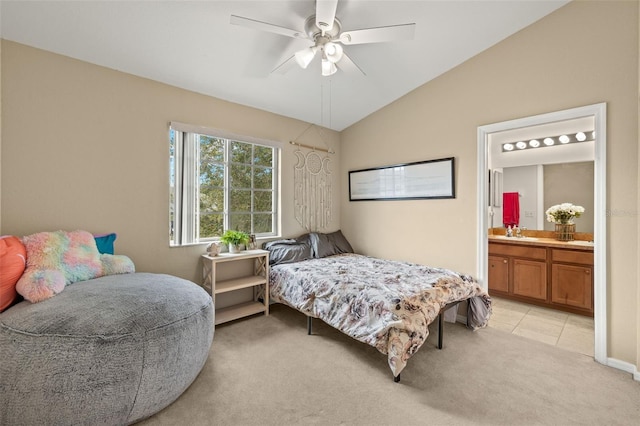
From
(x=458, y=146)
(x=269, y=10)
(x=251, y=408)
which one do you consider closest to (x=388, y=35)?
(x=269, y=10)

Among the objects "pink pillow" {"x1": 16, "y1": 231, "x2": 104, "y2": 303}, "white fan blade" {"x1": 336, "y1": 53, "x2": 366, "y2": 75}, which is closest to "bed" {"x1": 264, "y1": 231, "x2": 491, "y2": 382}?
"pink pillow" {"x1": 16, "y1": 231, "x2": 104, "y2": 303}

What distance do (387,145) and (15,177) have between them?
3541mm

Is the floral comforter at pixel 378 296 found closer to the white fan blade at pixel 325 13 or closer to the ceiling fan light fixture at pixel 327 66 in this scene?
the ceiling fan light fixture at pixel 327 66

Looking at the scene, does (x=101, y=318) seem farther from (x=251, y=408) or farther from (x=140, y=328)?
(x=251, y=408)

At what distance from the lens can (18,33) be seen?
6.39 feet

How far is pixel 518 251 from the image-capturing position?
11.5ft

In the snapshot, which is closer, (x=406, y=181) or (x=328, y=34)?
(x=328, y=34)

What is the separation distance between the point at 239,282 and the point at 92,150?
68.8 inches

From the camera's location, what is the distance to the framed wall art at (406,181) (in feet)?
10.0

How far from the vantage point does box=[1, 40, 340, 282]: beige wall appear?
80.0 inches

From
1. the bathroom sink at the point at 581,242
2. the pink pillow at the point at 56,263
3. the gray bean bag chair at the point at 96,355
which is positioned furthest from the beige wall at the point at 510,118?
the pink pillow at the point at 56,263

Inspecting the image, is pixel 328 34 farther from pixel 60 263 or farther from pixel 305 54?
pixel 60 263

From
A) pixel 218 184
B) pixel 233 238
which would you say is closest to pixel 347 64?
pixel 218 184

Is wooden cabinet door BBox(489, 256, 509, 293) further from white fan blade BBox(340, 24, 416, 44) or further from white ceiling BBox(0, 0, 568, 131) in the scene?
white fan blade BBox(340, 24, 416, 44)
